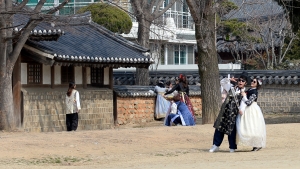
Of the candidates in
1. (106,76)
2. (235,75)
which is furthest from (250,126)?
(235,75)

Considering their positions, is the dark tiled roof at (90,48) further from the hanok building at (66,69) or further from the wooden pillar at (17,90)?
the wooden pillar at (17,90)

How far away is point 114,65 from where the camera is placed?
80.5 feet

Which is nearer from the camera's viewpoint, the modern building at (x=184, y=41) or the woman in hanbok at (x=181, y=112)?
the woman in hanbok at (x=181, y=112)

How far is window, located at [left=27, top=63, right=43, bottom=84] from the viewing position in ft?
74.0

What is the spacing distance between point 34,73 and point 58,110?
1477mm

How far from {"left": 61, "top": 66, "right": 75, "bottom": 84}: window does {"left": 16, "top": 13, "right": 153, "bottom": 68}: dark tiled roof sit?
2.58 feet

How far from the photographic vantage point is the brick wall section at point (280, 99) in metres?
32.0

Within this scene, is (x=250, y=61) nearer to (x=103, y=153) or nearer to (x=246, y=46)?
(x=246, y=46)

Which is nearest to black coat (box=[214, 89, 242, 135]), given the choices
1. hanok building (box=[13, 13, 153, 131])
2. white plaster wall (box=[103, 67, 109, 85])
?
hanok building (box=[13, 13, 153, 131])

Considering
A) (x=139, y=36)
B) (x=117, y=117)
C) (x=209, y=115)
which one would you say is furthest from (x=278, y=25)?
(x=209, y=115)

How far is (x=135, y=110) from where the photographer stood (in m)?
27.9

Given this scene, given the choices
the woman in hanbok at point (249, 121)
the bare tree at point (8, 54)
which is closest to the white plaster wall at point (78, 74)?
the bare tree at point (8, 54)

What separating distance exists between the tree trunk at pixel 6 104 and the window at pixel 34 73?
2.62 metres

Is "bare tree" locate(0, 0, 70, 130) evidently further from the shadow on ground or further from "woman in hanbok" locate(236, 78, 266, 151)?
the shadow on ground
